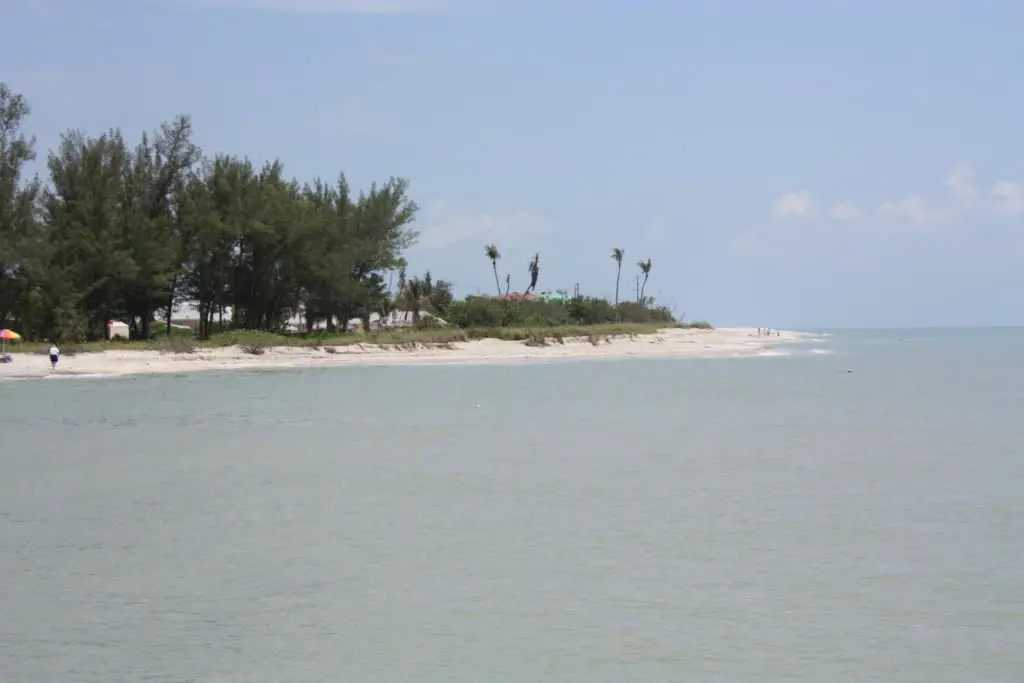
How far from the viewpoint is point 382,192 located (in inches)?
2386

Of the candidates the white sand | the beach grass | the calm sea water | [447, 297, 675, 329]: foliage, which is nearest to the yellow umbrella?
the beach grass

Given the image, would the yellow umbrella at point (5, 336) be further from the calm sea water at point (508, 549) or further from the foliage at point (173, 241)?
the calm sea water at point (508, 549)

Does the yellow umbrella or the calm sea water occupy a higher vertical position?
the yellow umbrella

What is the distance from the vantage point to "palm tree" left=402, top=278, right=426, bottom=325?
72688mm

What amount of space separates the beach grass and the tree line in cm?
201

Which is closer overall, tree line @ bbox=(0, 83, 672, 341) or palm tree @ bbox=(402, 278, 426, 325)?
tree line @ bbox=(0, 83, 672, 341)

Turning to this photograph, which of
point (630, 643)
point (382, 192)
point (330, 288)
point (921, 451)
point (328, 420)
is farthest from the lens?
point (382, 192)

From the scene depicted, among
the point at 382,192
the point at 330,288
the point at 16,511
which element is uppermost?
the point at 382,192

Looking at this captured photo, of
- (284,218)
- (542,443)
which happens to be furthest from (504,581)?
(284,218)

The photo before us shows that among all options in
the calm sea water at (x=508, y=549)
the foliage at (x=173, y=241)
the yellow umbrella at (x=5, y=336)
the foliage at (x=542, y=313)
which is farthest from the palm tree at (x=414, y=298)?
the calm sea water at (x=508, y=549)

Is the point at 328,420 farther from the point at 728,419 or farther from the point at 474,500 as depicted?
the point at 474,500

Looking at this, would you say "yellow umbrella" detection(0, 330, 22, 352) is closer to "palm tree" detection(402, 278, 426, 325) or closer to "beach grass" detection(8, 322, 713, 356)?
"beach grass" detection(8, 322, 713, 356)

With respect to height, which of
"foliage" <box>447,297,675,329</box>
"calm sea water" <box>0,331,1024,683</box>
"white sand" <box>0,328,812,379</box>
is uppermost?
"foliage" <box>447,297,675,329</box>

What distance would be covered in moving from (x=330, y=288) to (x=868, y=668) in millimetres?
48412
